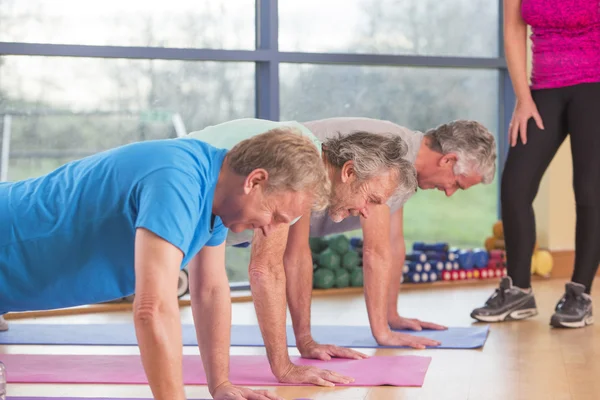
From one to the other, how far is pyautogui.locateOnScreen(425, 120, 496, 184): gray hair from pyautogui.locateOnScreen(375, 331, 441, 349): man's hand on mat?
0.58 m

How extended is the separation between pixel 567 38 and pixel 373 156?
5.88 ft

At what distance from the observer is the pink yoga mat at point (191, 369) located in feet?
9.14

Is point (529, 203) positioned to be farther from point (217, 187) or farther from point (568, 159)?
point (217, 187)

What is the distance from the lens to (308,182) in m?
1.81

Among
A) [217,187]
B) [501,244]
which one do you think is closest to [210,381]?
[217,187]

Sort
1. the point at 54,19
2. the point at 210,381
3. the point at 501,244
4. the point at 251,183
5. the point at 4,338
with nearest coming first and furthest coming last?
the point at 251,183
the point at 210,381
the point at 4,338
the point at 54,19
the point at 501,244

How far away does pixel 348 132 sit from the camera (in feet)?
9.99

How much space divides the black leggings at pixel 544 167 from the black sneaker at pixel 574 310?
1.9 inches

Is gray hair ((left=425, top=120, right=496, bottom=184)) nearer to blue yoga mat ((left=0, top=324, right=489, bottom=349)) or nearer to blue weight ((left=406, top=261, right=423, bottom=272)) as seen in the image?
blue yoga mat ((left=0, top=324, right=489, bottom=349))

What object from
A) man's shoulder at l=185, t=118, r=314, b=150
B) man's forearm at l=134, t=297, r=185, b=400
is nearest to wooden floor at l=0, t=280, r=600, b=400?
man's shoulder at l=185, t=118, r=314, b=150

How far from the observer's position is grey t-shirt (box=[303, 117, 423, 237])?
3.10 metres

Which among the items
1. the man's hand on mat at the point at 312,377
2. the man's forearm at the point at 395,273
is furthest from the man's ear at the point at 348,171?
the man's forearm at the point at 395,273

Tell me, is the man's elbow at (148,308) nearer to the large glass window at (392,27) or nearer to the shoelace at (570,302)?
the shoelace at (570,302)

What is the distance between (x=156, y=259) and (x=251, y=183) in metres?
0.24
